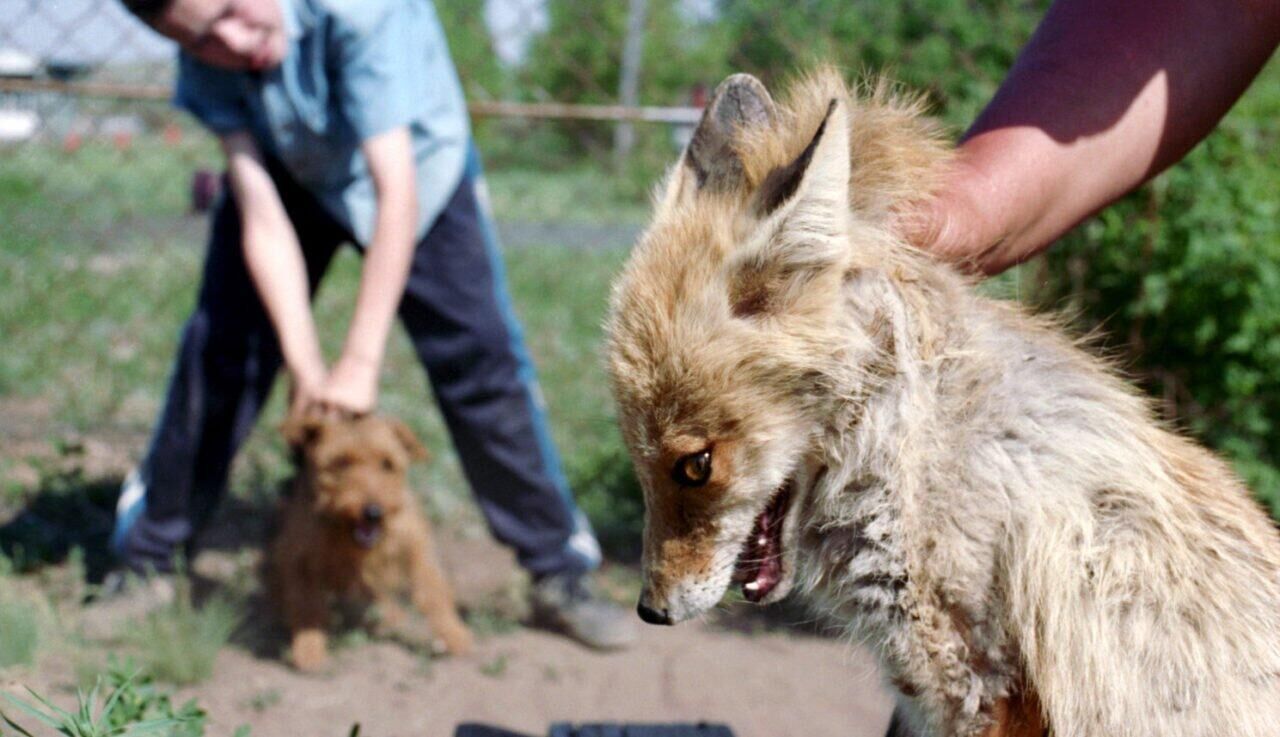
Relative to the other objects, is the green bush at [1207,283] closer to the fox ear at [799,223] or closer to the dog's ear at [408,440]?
the dog's ear at [408,440]


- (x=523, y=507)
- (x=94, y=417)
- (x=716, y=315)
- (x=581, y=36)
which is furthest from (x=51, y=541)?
(x=581, y=36)

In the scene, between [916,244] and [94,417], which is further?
[94,417]

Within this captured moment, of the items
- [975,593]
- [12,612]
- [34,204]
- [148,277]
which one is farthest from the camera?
[34,204]

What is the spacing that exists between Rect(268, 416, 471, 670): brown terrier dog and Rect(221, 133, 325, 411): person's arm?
588 mm

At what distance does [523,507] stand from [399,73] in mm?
1920

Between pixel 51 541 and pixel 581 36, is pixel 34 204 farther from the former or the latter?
pixel 51 541

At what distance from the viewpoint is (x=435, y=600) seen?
5.13 m

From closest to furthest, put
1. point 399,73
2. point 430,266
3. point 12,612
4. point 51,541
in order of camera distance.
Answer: point 12,612 < point 399,73 < point 430,266 < point 51,541

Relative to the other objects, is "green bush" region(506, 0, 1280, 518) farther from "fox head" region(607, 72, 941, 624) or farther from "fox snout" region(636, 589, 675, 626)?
"fox snout" region(636, 589, 675, 626)

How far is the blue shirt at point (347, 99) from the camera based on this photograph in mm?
4426

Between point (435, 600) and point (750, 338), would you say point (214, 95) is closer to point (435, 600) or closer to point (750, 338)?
point (435, 600)

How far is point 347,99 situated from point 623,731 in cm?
262

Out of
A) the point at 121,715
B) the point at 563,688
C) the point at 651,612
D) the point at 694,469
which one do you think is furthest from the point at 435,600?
the point at 694,469

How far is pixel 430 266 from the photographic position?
5.06 metres
